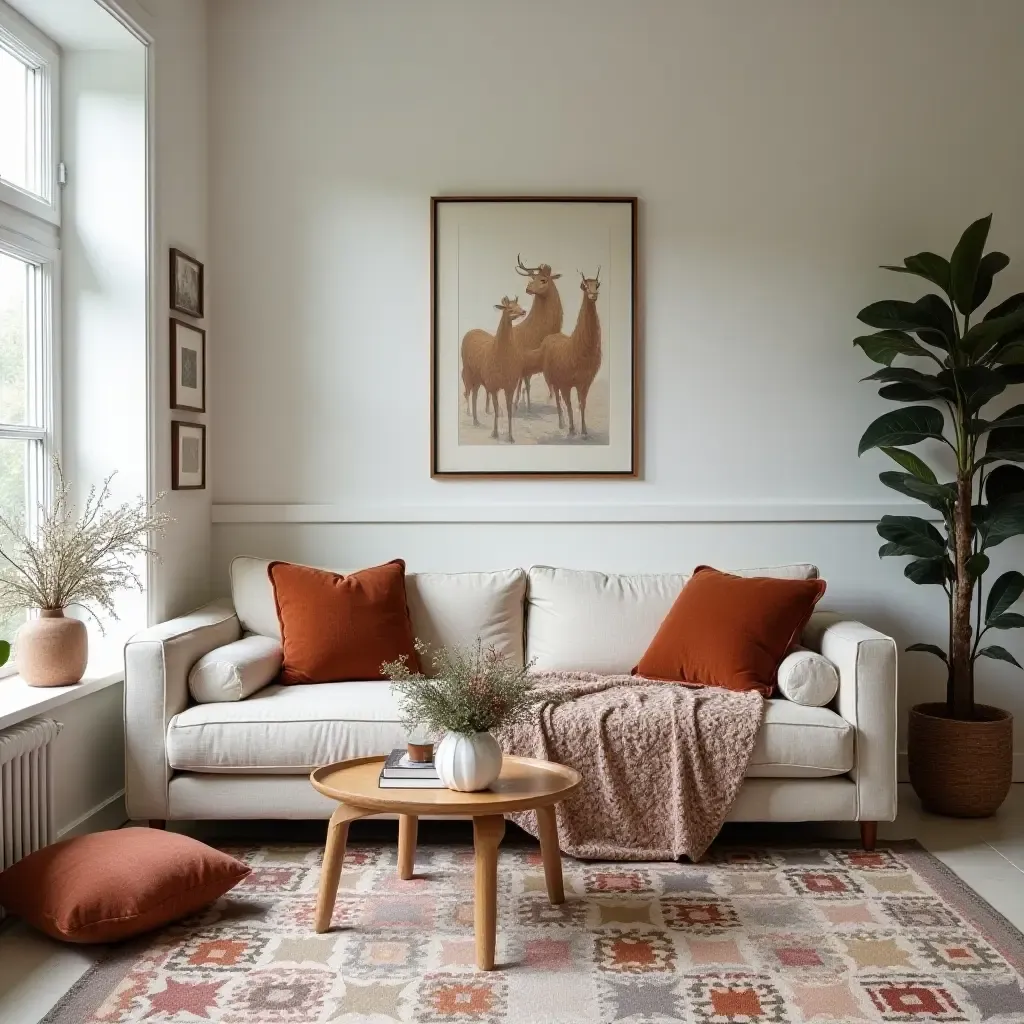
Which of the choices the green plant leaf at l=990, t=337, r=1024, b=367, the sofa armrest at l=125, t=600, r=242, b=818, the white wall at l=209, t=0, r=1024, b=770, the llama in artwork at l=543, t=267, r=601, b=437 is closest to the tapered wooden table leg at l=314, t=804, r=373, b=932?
the sofa armrest at l=125, t=600, r=242, b=818

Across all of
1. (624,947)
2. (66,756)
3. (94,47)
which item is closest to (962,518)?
(624,947)

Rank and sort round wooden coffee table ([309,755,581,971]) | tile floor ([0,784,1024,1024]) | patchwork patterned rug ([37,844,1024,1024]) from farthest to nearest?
round wooden coffee table ([309,755,581,971]) < tile floor ([0,784,1024,1024]) < patchwork patterned rug ([37,844,1024,1024])

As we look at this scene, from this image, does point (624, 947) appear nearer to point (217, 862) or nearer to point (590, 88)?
point (217, 862)

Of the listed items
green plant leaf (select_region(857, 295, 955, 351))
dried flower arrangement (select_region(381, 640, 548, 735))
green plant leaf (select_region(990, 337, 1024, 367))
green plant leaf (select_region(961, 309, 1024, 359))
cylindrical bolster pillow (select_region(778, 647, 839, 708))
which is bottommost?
cylindrical bolster pillow (select_region(778, 647, 839, 708))

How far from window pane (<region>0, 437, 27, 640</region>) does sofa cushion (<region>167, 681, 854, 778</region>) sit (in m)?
0.64

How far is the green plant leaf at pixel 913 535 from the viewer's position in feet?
13.3

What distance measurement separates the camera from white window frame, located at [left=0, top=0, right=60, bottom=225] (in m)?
3.62

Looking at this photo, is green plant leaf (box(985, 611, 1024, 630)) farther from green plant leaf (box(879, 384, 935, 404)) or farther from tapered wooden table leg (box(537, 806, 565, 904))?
tapered wooden table leg (box(537, 806, 565, 904))

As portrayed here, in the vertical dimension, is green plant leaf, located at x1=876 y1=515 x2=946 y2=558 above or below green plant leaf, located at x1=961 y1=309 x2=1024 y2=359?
below

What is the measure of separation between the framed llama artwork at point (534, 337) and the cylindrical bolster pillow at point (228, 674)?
1.15 m

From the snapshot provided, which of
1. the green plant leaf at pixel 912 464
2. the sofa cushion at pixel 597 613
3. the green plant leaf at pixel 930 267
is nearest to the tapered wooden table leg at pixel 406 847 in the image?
the sofa cushion at pixel 597 613

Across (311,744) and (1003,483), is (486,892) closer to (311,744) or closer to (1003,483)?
(311,744)

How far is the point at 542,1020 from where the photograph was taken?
93.9 inches

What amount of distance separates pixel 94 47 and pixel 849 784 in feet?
11.4
